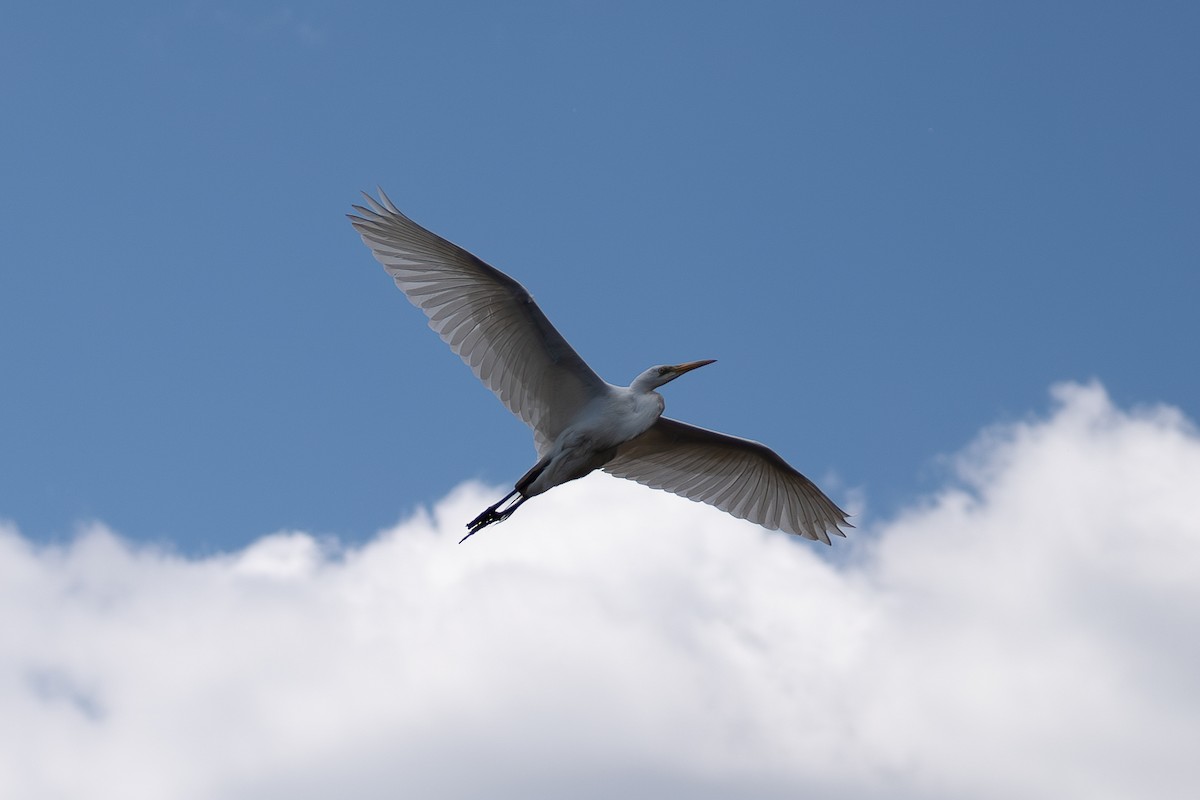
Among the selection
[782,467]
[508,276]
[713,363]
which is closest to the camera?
[508,276]

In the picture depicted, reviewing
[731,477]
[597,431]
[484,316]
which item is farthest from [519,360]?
[731,477]

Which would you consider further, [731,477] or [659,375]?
[731,477]

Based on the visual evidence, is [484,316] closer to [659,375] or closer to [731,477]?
[659,375]

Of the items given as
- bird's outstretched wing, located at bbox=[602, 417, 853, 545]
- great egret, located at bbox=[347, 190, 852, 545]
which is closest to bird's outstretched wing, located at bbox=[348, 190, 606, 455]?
great egret, located at bbox=[347, 190, 852, 545]

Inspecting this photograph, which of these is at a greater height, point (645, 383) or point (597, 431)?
point (645, 383)

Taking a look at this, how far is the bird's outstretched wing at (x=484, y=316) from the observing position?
1939 centimetres

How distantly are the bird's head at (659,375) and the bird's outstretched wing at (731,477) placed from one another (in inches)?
57.0

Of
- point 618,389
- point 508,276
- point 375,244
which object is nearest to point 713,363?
point 618,389

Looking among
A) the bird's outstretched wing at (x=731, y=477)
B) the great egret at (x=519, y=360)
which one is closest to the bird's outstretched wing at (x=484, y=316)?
the great egret at (x=519, y=360)

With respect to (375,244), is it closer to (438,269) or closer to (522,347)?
(438,269)

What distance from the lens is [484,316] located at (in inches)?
772

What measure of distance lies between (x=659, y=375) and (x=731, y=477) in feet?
10.3

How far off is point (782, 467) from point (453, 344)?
218 inches

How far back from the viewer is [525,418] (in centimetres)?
2016
